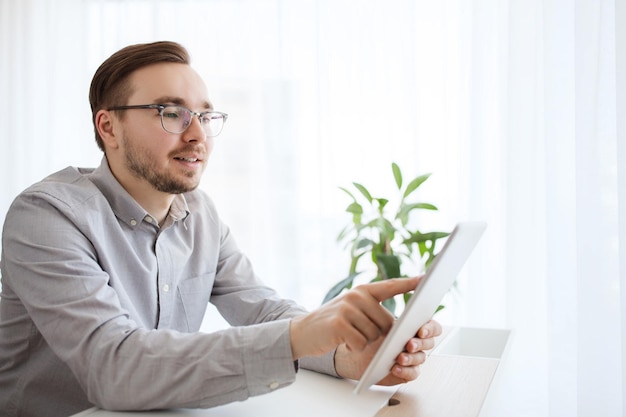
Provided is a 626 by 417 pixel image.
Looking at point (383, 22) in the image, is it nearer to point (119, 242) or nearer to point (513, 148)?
point (513, 148)

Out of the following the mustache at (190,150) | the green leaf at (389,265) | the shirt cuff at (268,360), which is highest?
the mustache at (190,150)

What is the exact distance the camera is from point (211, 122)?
1.73 metres

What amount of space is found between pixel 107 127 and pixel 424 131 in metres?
2.07

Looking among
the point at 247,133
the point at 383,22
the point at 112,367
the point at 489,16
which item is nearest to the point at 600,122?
the point at 489,16

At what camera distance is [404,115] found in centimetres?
345

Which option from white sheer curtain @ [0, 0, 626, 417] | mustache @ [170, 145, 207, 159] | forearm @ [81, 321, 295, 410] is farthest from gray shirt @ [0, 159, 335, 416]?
white sheer curtain @ [0, 0, 626, 417]

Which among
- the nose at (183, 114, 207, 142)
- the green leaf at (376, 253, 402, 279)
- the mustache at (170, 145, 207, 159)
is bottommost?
the green leaf at (376, 253, 402, 279)

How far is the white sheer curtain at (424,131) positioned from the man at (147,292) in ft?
5.58

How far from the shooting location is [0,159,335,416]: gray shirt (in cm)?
114

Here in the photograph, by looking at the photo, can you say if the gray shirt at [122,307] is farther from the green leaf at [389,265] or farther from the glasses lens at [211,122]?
the green leaf at [389,265]

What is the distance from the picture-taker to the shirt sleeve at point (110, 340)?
3.71ft

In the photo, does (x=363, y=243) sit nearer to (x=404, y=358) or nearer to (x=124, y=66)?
(x=124, y=66)

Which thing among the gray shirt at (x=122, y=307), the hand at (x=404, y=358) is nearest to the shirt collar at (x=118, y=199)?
the gray shirt at (x=122, y=307)

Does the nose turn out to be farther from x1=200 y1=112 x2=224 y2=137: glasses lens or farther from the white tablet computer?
the white tablet computer
